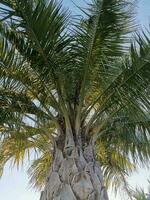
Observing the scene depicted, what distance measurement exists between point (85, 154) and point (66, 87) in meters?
1.03

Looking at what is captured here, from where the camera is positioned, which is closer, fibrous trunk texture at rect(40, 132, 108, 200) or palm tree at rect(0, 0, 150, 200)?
fibrous trunk texture at rect(40, 132, 108, 200)

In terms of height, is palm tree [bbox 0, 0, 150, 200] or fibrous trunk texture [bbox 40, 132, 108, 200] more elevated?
palm tree [bbox 0, 0, 150, 200]

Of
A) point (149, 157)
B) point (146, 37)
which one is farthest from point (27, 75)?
point (149, 157)

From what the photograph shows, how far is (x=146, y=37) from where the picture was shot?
545 cm

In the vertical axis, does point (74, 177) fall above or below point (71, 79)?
below

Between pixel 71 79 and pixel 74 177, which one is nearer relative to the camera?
pixel 74 177

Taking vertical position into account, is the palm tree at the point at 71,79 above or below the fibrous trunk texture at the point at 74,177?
above

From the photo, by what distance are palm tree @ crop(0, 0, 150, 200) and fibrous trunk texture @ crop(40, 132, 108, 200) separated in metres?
0.01

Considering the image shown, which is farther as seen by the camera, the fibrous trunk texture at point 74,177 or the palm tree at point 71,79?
the palm tree at point 71,79

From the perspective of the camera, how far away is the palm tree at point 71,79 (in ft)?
17.0

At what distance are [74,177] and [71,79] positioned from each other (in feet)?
4.84

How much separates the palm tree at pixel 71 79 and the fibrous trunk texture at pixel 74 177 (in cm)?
1

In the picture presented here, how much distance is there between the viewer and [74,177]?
16.6ft

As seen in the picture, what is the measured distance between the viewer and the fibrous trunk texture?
16.1 ft
